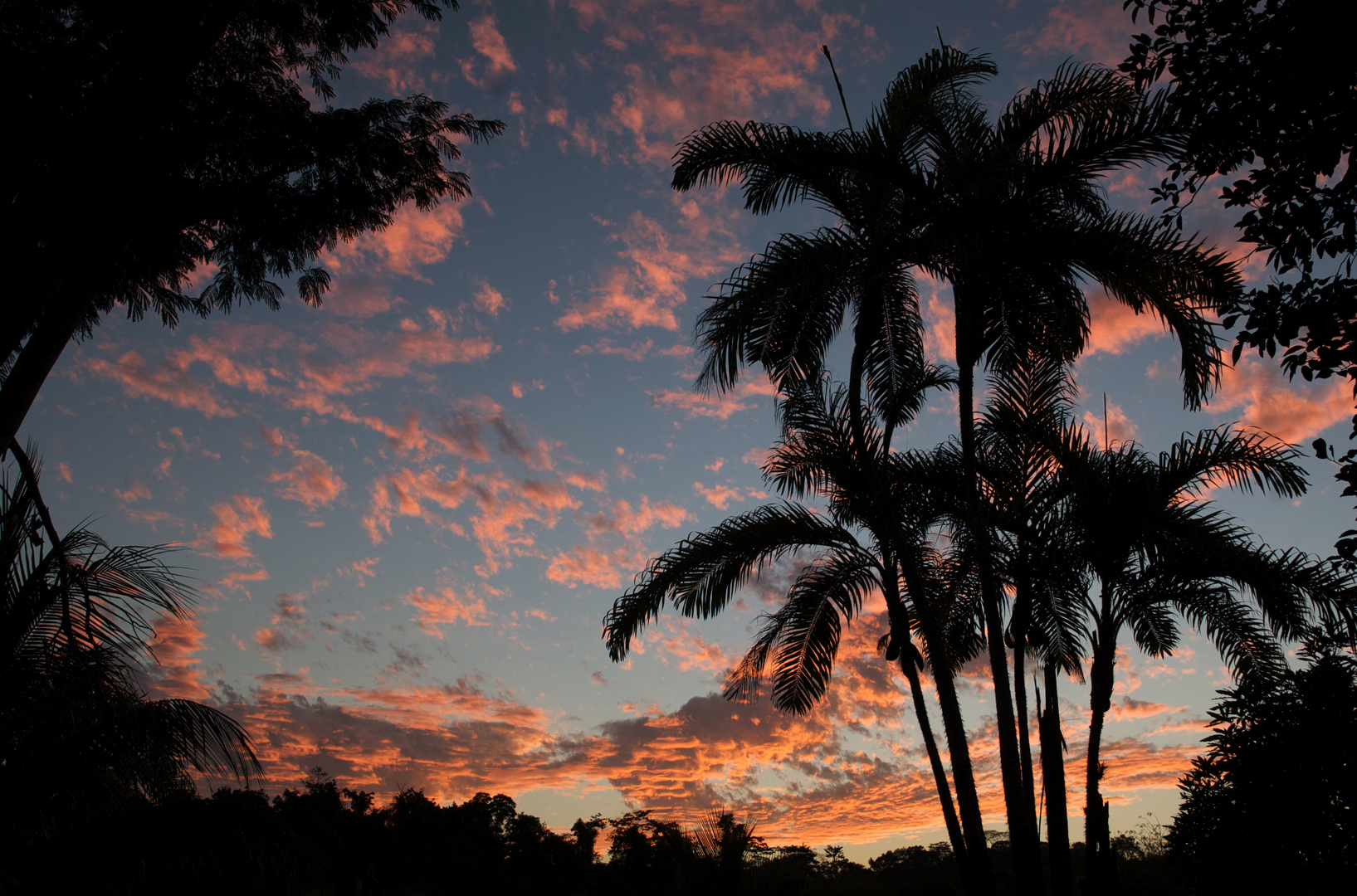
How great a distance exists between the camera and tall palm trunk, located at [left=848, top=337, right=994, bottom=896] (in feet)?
28.6

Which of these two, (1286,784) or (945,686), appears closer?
(1286,784)

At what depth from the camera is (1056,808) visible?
9.83 m

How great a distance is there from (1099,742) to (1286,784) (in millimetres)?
3131

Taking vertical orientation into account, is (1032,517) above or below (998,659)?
above

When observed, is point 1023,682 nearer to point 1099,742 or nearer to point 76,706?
point 1099,742

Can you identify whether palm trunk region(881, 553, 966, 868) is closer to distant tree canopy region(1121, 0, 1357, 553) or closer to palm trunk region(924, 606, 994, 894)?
palm trunk region(924, 606, 994, 894)

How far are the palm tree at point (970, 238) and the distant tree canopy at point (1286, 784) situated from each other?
6.22 feet

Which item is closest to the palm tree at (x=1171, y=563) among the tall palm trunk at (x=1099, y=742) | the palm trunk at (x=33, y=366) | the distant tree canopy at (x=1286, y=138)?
the tall palm trunk at (x=1099, y=742)

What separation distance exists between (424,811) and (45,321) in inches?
1403

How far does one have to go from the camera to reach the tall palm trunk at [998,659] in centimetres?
848

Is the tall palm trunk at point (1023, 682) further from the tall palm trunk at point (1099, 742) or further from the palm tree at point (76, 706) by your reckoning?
the palm tree at point (76, 706)

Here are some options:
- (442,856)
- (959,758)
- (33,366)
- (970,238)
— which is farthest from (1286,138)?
(442,856)

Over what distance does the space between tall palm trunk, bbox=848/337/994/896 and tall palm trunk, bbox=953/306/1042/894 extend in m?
0.39

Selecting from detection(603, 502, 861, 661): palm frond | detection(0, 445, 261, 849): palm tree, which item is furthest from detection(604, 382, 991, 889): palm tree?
detection(0, 445, 261, 849): palm tree
